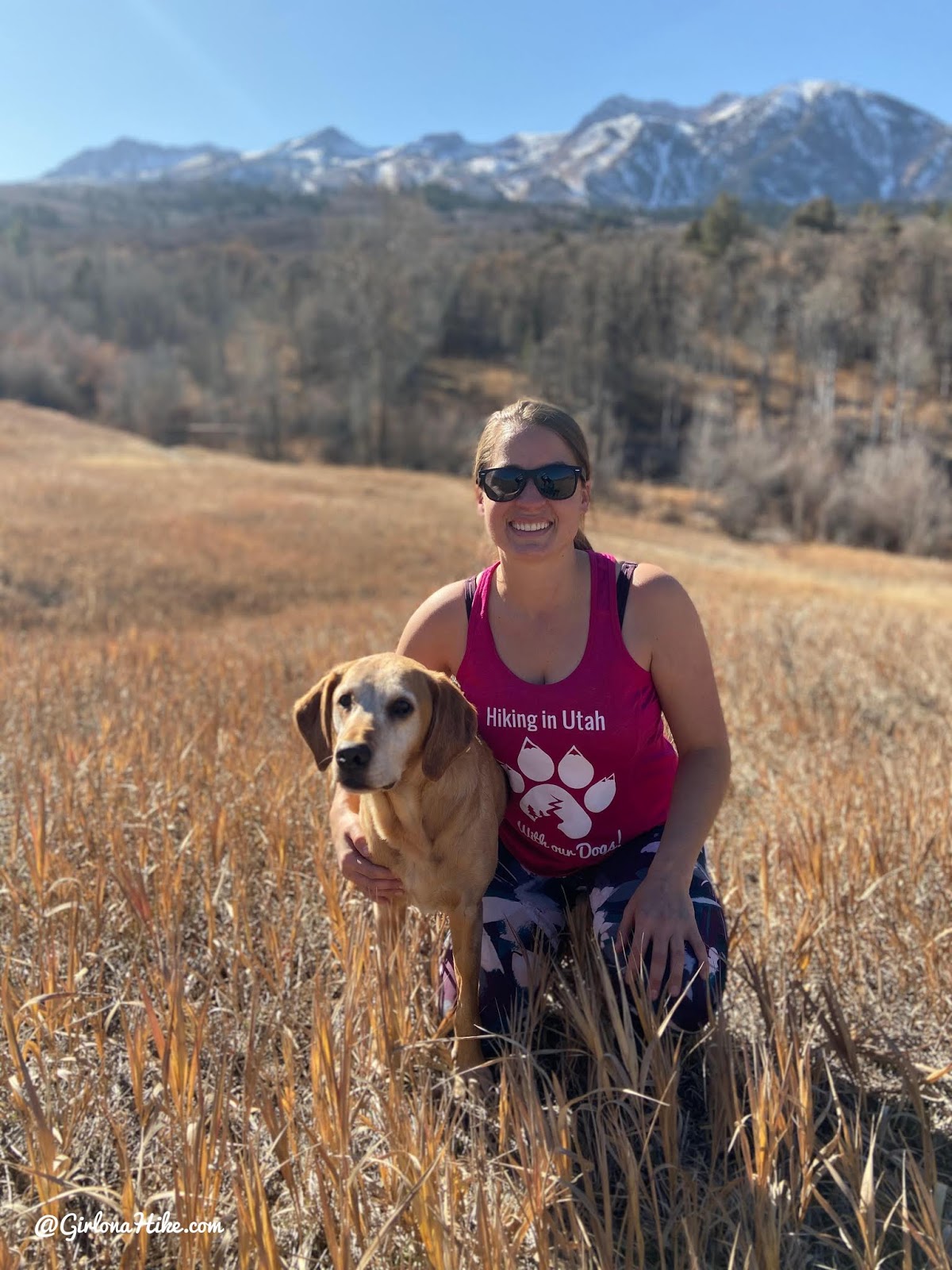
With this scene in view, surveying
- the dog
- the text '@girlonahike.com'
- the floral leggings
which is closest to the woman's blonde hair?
the dog

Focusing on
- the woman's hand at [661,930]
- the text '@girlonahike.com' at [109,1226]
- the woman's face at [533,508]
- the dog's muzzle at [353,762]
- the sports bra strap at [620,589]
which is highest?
the woman's face at [533,508]

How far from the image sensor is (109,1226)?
1.92 meters

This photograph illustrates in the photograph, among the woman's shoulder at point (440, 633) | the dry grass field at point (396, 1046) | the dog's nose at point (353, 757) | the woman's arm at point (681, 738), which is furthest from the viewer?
the woman's shoulder at point (440, 633)

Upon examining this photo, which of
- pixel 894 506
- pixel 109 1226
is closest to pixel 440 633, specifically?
pixel 109 1226

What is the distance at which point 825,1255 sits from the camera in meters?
1.94

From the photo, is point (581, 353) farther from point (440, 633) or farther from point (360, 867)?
point (360, 867)

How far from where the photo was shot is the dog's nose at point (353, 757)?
6.64ft

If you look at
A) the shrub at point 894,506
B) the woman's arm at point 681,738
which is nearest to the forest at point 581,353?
the shrub at point 894,506

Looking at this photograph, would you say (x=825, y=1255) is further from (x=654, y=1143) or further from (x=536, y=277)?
(x=536, y=277)

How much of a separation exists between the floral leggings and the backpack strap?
80 centimetres

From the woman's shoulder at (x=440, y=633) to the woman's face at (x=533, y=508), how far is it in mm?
296

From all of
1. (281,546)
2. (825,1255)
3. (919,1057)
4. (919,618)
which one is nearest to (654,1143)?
(825,1255)

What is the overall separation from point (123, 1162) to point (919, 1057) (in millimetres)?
2320

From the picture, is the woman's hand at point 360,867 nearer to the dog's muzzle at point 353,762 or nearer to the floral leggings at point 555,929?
the floral leggings at point 555,929
